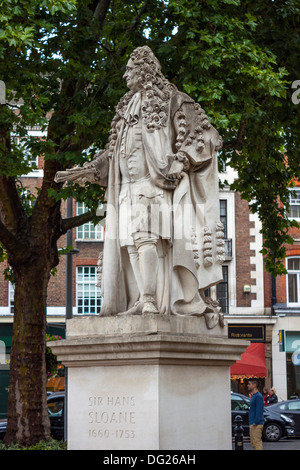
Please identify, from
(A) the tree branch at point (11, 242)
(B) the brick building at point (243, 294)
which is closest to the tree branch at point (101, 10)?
(A) the tree branch at point (11, 242)

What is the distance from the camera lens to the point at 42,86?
53.2 feet

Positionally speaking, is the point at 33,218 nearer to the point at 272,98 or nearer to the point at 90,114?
the point at 90,114

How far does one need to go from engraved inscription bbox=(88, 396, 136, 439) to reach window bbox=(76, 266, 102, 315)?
97.3ft

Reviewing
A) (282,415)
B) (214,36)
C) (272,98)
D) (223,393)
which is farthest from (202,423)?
(282,415)

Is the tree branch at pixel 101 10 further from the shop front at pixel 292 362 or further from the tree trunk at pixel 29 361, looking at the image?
the shop front at pixel 292 362

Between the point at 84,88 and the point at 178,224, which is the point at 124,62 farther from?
the point at 178,224

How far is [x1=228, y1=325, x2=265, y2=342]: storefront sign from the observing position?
123 feet

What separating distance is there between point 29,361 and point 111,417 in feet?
27.3

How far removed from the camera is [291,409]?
2698cm

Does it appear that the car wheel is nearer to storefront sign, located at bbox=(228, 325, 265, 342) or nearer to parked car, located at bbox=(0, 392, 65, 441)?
parked car, located at bbox=(0, 392, 65, 441)

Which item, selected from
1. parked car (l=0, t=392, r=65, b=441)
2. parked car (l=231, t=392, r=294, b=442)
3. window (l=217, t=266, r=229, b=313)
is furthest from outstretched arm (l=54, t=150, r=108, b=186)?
window (l=217, t=266, r=229, b=313)

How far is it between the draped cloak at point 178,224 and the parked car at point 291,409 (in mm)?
19403

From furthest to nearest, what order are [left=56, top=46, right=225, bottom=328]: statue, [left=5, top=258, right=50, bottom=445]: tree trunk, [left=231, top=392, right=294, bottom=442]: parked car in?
[left=231, top=392, right=294, bottom=442]: parked car, [left=5, top=258, right=50, bottom=445]: tree trunk, [left=56, top=46, right=225, bottom=328]: statue

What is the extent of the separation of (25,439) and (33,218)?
14.6 feet
